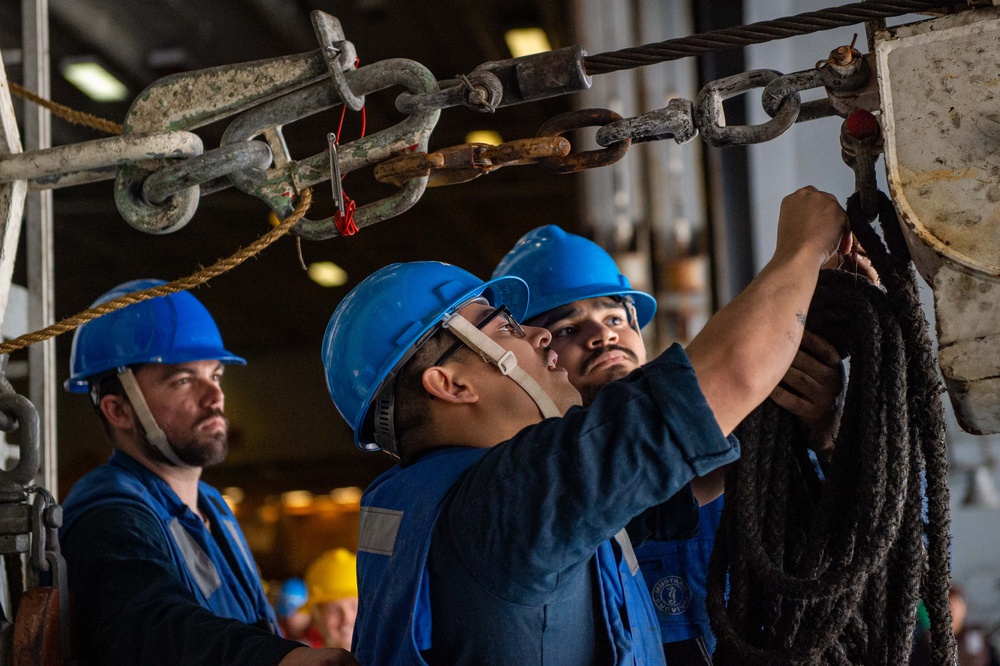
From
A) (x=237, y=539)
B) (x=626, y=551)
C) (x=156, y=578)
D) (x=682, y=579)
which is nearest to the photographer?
(x=626, y=551)

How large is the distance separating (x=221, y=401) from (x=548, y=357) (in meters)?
1.88

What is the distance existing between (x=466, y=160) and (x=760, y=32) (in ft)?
1.96

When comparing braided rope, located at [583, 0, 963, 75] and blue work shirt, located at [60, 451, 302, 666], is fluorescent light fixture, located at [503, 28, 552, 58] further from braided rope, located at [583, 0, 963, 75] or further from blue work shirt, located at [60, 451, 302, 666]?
braided rope, located at [583, 0, 963, 75]

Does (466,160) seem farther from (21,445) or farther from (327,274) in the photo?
(327,274)

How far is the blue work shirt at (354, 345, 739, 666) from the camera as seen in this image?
1721 millimetres

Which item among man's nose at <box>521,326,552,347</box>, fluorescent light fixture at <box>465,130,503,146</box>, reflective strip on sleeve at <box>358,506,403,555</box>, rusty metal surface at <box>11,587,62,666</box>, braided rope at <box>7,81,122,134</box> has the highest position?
fluorescent light fixture at <box>465,130,503,146</box>

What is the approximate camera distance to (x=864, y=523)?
1.97 meters

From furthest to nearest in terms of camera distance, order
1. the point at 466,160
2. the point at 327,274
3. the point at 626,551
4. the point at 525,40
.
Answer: the point at 327,274
the point at 525,40
the point at 626,551
the point at 466,160

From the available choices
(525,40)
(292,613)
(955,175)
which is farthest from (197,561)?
(525,40)

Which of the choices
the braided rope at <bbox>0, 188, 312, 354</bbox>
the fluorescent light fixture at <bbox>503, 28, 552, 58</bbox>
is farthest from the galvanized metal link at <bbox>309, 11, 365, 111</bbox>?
the fluorescent light fixture at <bbox>503, 28, 552, 58</bbox>

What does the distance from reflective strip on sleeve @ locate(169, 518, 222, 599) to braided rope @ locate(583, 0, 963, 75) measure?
216 centimetres

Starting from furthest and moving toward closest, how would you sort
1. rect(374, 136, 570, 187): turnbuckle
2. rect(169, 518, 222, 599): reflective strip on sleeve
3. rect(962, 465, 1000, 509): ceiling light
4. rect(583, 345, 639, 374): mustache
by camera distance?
rect(962, 465, 1000, 509): ceiling light, rect(169, 518, 222, 599): reflective strip on sleeve, rect(583, 345, 639, 374): mustache, rect(374, 136, 570, 187): turnbuckle

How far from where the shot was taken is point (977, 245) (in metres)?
1.76

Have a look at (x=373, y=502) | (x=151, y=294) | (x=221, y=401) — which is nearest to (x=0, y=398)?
(x=151, y=294)
